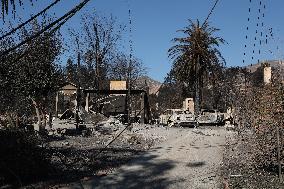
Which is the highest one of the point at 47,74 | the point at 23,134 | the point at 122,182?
the point at 47,74

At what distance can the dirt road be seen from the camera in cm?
1216

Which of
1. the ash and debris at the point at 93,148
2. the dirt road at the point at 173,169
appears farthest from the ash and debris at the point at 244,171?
the ash and debris at the point at 93,148

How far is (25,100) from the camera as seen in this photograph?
31094 millimetres

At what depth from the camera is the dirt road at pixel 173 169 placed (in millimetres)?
12156

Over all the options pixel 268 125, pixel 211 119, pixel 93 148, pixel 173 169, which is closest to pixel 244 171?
pixel 268 125

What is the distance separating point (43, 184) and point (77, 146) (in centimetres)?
768

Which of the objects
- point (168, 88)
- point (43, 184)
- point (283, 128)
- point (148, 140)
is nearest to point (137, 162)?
point (43, 184)

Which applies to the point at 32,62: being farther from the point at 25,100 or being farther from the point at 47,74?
the point at 25,100

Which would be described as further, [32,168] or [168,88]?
[168,88]

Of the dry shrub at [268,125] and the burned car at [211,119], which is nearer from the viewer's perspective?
the dry shrub at [268,125]

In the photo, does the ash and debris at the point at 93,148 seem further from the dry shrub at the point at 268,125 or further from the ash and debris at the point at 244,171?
the dry shrub at the point at 268,125

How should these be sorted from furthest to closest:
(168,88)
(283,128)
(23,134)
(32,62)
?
(168,88), (32,62), (23,134), (283,128)

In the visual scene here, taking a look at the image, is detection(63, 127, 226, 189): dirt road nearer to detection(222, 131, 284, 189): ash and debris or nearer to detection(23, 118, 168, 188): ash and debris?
detection(222, 131, 284, 189): ash and debris

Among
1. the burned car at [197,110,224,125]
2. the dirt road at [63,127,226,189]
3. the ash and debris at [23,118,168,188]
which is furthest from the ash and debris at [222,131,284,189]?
the burned car at [197,110,224,125]
